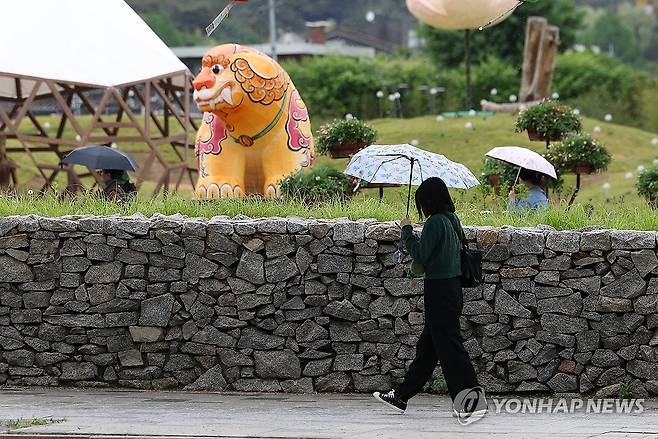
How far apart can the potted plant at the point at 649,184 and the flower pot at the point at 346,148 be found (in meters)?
3.04

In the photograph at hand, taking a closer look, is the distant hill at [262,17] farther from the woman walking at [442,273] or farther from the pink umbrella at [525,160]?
the woman walking at [442,273]

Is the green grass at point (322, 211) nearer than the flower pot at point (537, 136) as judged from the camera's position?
Yes

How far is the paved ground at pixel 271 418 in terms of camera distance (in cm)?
852

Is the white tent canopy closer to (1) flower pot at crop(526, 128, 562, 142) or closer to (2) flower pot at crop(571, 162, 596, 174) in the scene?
(1) flower pot at crop(526, 128, 562, 142)

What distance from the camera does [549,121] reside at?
1572 cm

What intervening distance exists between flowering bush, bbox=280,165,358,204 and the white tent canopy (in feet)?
21.1

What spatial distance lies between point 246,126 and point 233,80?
24.7 inches

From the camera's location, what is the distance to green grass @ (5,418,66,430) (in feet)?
28.8

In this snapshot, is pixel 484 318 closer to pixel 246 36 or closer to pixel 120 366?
pixel 120 366

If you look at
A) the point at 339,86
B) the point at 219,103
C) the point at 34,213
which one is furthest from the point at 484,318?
the point at 339,86

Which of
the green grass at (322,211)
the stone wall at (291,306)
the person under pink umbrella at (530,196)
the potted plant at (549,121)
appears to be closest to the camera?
the stone wall at (291,306)

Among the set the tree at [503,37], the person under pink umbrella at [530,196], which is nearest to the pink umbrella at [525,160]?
the person under pink umbrella at [530,196]
